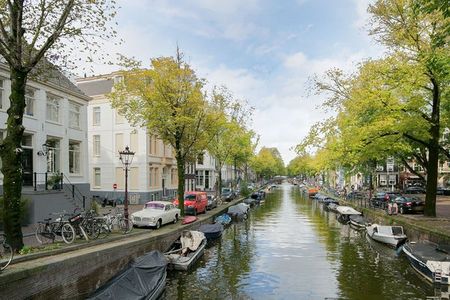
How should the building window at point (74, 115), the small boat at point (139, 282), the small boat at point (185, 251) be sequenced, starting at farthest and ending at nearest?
the building window at point (74, 115)
the small boat at point (185, 251)
the small boat at point (139, 282)

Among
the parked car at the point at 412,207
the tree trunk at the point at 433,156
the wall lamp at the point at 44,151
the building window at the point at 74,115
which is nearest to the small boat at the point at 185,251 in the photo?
the wall lamp at the point at 44,151

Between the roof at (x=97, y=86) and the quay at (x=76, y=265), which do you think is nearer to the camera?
the quay at (x=76, y=265)

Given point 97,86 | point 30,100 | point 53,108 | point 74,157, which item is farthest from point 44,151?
point 97,86

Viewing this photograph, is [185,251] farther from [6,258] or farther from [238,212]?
[238,212]

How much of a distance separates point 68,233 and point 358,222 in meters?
27.0

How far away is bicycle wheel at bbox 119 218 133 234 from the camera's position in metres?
22.0

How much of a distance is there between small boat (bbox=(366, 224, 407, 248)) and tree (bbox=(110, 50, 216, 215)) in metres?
14.8

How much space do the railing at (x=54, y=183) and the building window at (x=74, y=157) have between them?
1789mm

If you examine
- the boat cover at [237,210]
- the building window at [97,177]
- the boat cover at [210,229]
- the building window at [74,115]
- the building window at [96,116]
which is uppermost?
the building window at [96,116]

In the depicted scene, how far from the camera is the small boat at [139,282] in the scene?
39.7 feet

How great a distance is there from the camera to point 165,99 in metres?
29.4

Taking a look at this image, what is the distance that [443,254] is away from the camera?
60.4 ft

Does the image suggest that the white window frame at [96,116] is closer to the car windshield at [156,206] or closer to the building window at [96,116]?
the building window at [96,116]

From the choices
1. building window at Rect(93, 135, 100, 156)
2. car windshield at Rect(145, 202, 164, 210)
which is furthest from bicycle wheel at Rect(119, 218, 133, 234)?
building window at Rect(93, 135, 100, 156)
